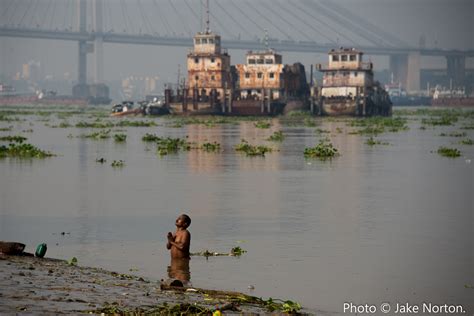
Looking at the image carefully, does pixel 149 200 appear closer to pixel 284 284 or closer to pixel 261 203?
pixel 261 203

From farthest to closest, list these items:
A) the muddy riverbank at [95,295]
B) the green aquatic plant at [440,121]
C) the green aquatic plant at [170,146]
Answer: the green aquatic plant at [440,121], the green aquatic plant at [170,146], the muddy riverbank at [95,295]

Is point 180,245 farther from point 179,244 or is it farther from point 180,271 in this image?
point 180,271

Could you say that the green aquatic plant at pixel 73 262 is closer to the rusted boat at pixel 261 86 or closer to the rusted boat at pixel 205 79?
the rusted boat at pixel 205 79

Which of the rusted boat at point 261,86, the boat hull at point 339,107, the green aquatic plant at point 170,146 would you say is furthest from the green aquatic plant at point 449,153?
the boat hull at point 339,107

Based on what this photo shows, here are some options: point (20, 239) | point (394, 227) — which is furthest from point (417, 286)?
point (20, 239)

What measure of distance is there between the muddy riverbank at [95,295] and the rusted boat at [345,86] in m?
85.2

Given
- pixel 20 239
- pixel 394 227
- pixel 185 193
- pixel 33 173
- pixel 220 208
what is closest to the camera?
pixel 20 239

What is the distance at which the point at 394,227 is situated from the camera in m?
19.5

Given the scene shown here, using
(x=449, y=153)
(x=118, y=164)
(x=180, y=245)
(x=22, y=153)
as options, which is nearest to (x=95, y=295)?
(x=180, y=245)

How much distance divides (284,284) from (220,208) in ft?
28.2

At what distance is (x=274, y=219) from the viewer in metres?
20.5

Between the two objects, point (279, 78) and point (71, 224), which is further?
point (279, 78)

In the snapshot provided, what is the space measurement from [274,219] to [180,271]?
238 inches

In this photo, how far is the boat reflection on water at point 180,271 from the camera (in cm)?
1387
